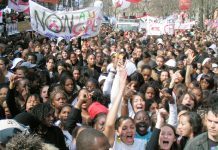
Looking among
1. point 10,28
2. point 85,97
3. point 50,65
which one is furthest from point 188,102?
point 10,28

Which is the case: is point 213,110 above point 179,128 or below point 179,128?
above

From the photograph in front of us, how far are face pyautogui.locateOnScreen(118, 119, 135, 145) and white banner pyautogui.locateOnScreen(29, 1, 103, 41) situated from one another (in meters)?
7.34

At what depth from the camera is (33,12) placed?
37.4 ft

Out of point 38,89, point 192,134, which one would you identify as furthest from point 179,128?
point 38,89

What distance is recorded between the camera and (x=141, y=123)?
5.06 meters

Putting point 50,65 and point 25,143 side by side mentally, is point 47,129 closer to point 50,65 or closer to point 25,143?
point 25,143

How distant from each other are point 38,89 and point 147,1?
255 feet

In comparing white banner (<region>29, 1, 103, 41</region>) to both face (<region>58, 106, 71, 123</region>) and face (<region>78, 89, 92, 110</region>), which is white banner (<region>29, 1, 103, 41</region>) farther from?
face (<region>58, 106, 71, 123</region>)

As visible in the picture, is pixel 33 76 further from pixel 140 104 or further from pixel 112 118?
pixel 112 118

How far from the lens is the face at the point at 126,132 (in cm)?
438

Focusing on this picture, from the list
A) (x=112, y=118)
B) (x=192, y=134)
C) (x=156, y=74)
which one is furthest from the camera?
(x=156, y=74)

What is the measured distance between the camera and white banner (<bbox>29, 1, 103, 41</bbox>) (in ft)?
37.4

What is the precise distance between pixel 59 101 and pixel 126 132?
1.63m

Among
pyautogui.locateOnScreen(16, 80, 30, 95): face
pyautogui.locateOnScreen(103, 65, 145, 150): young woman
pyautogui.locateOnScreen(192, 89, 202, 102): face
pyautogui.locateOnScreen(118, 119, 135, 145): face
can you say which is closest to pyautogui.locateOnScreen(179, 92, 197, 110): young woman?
A: pyautogui.locateOnScreen(192, 89, 202, 102): face
